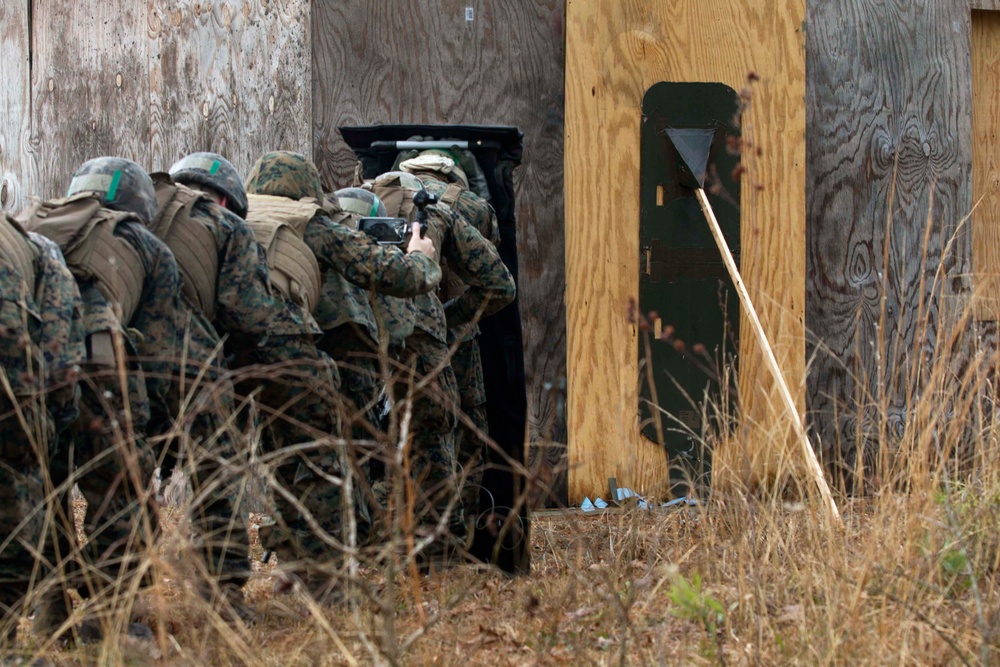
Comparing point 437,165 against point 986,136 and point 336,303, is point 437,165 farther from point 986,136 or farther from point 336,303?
point 986,136

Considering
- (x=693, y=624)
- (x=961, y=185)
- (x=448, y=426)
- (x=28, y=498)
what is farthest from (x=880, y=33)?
(x=28, y=498)

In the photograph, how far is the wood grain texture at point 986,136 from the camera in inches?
310

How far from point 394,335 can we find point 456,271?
0.56 m

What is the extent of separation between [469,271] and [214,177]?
1.48 m

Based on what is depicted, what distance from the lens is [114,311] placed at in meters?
4.14

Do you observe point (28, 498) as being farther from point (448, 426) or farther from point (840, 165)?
point (840, 165)

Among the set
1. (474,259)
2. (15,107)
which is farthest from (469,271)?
(15,107)

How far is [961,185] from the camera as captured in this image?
7602 millimetres

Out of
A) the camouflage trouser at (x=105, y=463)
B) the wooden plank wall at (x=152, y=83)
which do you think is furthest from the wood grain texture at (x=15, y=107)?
the camouflage trouser at (x=105, y=463)

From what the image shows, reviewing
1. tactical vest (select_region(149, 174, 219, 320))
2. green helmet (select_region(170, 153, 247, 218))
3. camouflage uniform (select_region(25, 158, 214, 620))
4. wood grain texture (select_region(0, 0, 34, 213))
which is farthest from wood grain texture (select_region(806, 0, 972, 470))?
wood grain texture (select_region(0, 0, 34, 213))

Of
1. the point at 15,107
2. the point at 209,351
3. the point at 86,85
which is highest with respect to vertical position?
the point at 86,85

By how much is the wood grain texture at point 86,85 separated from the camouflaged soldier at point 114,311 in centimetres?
286

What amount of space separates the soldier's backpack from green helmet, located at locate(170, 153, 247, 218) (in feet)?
2.22

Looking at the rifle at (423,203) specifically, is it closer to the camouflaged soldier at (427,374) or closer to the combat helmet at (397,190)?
the camouflaged soldier at (427,374)
